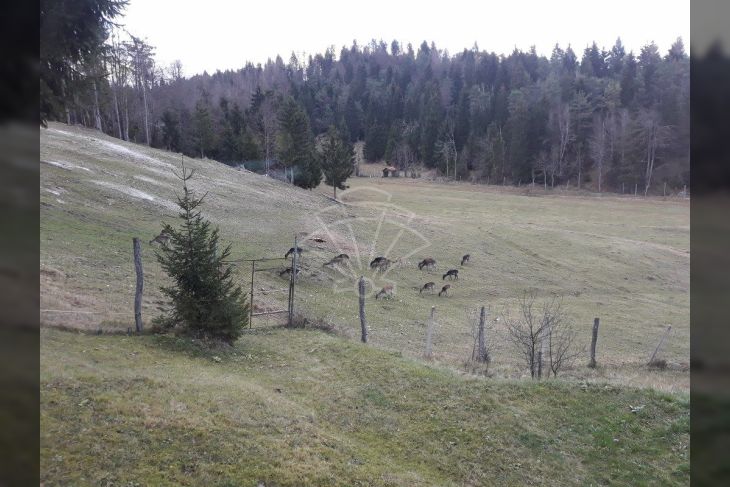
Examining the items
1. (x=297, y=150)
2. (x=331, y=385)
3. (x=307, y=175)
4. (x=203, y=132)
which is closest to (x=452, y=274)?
(x=331, y=385)

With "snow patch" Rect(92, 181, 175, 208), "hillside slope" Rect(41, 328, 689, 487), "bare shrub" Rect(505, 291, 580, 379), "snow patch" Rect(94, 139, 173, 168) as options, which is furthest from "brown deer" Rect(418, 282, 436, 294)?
"snow patch" Rect(94, 139, 173, 168)

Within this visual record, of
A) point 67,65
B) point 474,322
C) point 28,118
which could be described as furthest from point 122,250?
point 28,118

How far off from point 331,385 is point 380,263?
55.6 ft

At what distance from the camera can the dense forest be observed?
257 inches

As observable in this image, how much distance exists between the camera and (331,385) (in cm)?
998

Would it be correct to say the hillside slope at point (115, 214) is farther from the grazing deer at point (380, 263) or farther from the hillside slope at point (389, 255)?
the grazing deer at point (380, 263)

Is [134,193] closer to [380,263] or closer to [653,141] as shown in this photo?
[380,263]

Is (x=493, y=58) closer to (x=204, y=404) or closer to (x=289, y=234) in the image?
(x=289, y=234)

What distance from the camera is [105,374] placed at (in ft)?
23.6

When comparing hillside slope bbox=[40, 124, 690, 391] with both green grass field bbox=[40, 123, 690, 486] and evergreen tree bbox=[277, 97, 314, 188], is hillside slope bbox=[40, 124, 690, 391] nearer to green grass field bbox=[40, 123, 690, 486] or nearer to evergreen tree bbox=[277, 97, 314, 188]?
green grass field bbox=[40, 123, 690, 486]

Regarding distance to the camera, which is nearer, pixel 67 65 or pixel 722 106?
pixel 722 106

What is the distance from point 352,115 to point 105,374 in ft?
360

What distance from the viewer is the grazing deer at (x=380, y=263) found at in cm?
2611

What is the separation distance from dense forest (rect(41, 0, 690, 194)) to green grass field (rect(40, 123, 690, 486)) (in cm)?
279
